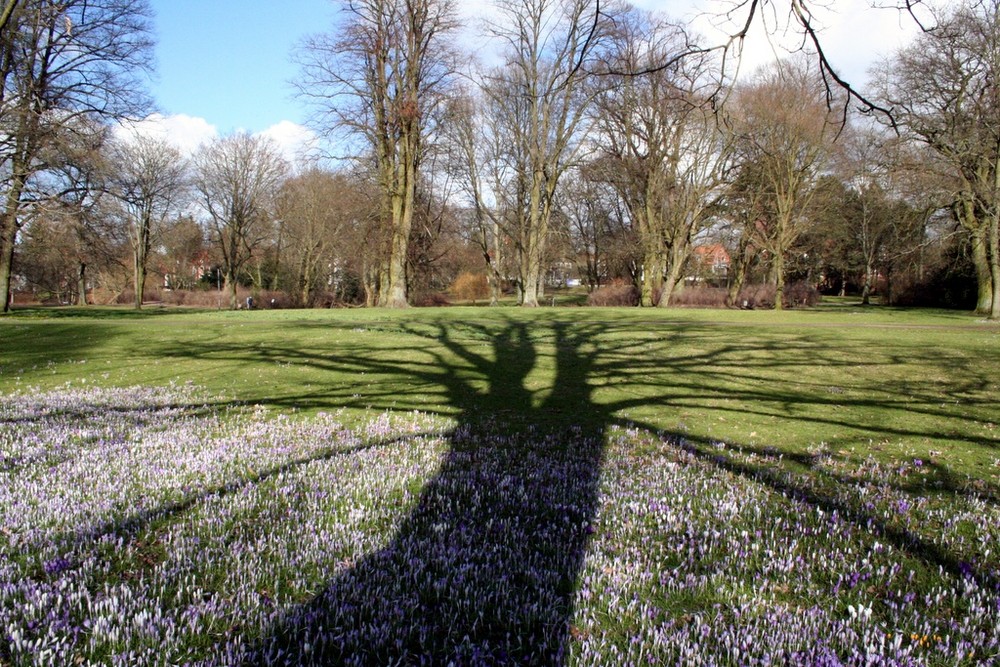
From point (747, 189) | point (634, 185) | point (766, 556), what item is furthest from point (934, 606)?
point (747, 189)

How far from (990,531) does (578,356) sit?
10.5 meters

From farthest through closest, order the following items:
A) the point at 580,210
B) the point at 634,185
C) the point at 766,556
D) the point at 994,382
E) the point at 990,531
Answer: the point at 580,210, the point at 634,185, the point at 994,382, the point at 990,531, the point at 766,556

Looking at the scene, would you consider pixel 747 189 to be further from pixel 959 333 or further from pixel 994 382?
pixel 994 382

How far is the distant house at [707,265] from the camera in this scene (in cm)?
5300

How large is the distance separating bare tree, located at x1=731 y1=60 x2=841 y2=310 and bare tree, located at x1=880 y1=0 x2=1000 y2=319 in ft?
18.8

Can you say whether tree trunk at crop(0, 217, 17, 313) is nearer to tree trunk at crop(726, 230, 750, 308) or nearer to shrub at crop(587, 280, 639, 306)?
shrub at crop(587, 280, 639, 306)

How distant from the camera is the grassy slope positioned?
796 centimetres

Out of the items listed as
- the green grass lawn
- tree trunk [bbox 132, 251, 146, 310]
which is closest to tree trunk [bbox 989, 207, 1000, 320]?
the green grass lawn

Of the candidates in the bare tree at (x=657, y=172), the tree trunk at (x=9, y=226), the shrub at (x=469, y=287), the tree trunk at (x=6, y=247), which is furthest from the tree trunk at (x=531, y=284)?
the shrub at (x=469, y=287)

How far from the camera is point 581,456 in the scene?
21.1 feet

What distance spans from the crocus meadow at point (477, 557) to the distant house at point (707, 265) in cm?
4492

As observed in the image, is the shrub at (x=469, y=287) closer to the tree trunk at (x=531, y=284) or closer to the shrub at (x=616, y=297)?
the shrub at (x=616, y=297)

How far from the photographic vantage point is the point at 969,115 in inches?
1097

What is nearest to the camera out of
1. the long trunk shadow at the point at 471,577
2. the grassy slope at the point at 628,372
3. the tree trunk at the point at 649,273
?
the long trunk shadow at the point at 471,577
